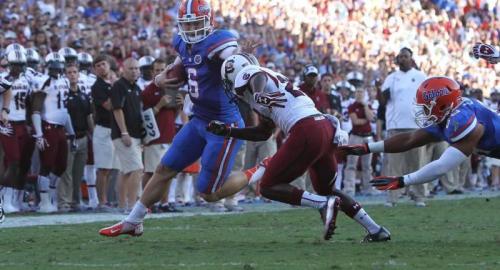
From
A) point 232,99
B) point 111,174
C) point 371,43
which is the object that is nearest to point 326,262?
point 232,99

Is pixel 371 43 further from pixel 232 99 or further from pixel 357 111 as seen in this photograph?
pixel 232 99

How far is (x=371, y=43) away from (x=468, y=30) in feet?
15.5

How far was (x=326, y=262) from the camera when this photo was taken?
7.12 meters

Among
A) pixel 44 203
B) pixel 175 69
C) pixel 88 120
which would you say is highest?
pixel 175 69

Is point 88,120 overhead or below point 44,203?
overhead

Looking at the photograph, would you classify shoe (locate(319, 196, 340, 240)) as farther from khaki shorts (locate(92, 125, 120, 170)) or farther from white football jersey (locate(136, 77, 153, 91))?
white football jersey (locate(136, 77, 153, 91))

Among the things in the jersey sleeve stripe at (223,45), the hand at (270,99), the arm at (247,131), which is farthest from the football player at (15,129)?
the hand at (270,99)

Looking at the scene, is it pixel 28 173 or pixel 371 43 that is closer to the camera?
pixel 28 173

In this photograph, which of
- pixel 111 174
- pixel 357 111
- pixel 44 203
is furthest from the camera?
pixel 357 111

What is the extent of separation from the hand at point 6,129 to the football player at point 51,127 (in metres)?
0.34

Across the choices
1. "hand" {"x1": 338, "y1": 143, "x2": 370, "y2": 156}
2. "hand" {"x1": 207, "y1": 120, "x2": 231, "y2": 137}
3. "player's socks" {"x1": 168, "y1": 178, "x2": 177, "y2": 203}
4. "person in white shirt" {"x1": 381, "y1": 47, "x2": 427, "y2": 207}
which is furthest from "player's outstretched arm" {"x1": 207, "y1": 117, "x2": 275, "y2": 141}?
"player's socks" {"x1": 168, "y1": 178, "x2": 177, "y2": 203}

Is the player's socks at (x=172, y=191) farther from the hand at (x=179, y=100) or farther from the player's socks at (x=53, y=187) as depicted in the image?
the player's socks at (x=53, y=187)

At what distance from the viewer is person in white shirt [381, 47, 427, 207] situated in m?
13.6

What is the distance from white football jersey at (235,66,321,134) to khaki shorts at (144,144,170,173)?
5229 millimetres
